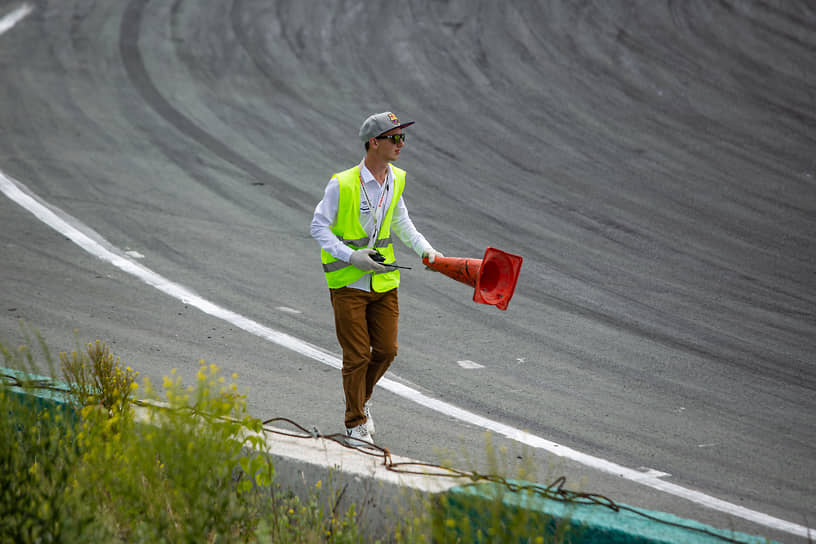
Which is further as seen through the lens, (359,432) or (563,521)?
(359,432)

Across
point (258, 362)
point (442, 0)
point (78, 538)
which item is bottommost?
point (78, 538)

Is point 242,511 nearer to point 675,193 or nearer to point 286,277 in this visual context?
point 286,277

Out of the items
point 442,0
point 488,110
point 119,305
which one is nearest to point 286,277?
point 119,305

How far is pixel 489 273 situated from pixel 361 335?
39.5 inches

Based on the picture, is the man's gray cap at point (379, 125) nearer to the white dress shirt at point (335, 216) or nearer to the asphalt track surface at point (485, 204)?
the white dress shirt at point (335, 216)

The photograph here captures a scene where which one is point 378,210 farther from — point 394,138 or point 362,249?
point 394,138

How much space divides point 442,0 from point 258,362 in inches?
628

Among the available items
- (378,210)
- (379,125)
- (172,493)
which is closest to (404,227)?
(378,210)

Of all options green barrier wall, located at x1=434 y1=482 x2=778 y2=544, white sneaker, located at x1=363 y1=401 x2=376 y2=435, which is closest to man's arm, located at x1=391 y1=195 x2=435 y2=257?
white sneaker, located at x1=363 y1=401 x2=376 y2=435

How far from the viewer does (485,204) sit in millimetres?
12008

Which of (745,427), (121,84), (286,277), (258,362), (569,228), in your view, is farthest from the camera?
(121,84)

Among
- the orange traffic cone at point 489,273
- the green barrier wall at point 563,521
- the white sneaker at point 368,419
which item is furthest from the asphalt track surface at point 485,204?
the green barrier wall at point 563,521

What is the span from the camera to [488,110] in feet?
50.9

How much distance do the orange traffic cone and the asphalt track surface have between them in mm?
1096
